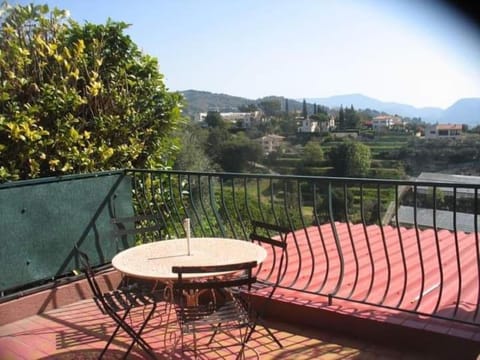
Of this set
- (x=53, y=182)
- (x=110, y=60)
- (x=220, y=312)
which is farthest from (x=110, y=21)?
(x=220, y=312)

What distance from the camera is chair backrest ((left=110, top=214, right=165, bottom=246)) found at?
3566 millimetres

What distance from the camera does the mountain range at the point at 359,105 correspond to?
35.5 ft

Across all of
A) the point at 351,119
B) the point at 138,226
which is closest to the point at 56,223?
the point at 138,226

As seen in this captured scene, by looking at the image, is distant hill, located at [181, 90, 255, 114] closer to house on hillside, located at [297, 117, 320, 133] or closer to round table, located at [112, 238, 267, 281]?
house on hillside, located at [297, 117, 320, 133]

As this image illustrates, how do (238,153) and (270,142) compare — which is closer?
(270,142)

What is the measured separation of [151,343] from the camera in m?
3.28

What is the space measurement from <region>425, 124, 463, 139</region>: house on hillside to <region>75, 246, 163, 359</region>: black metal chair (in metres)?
9.92

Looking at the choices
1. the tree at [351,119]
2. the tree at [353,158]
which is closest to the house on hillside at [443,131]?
the tree at [353,158]

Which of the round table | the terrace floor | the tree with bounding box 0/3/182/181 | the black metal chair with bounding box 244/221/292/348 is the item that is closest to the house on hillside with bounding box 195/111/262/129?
the tree with bounding box 0/3/182/181

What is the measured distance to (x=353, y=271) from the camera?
14.7ft

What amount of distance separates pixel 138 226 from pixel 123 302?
6.71 ft

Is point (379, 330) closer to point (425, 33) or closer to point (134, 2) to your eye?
point (425, 33)

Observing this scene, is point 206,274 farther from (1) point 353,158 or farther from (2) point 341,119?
(2) point 341,119

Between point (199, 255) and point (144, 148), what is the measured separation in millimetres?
2522
